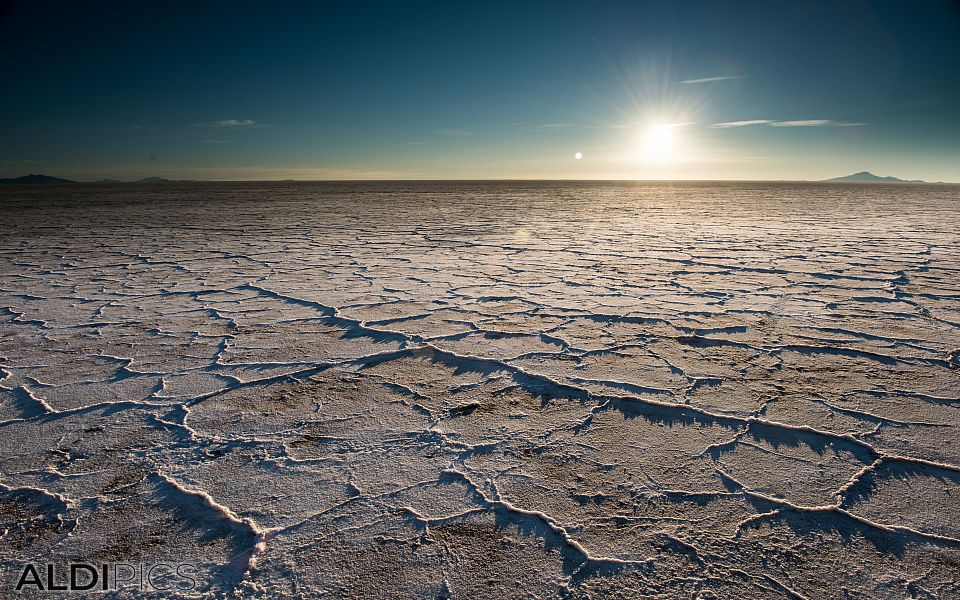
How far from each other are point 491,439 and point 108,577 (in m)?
0.89

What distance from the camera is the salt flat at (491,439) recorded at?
40.3 inches

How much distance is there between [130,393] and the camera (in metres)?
1.76

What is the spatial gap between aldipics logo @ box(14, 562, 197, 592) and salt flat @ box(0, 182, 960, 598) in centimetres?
2

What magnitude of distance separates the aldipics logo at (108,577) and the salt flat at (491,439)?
0.02 metres

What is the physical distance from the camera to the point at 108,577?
0.98 m

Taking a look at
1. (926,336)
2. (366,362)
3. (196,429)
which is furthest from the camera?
(926,336)

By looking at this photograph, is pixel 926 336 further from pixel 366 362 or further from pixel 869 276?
pixel 366 362

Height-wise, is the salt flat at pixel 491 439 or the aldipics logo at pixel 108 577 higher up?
the salt flat at pixel 491 439

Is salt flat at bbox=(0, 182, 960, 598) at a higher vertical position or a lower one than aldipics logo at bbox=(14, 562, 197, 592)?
higher

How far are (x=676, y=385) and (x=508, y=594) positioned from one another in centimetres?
112

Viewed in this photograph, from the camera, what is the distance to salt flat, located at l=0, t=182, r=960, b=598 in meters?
1.02

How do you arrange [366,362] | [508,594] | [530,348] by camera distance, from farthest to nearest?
1. [530,348]
2. [366,362]
3. [508,594]

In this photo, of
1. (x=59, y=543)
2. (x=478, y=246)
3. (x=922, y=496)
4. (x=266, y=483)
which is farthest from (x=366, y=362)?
(x=478, y=246)

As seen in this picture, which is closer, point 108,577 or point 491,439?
point 108,577
